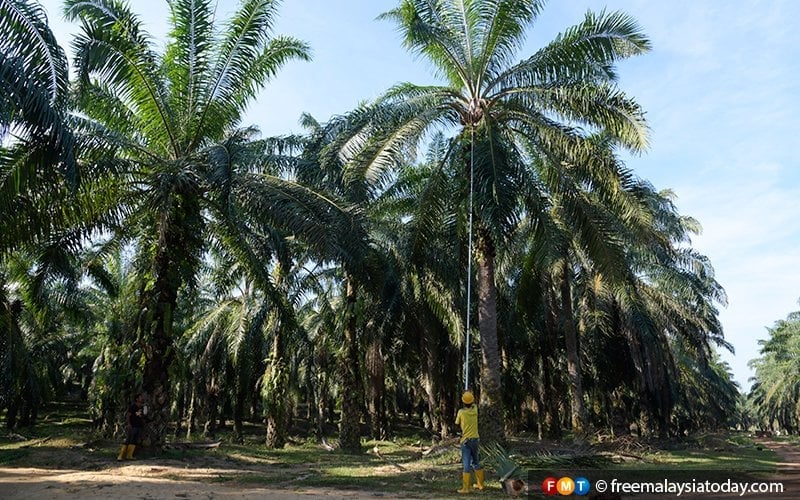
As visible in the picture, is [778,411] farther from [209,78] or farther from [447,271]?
[209,78]

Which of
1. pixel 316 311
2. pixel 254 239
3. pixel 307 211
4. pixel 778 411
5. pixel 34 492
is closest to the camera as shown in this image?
pixel 34 492

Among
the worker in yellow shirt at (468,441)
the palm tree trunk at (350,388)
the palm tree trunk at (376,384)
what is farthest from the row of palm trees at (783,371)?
the worker in yellow shirt at (468,441)

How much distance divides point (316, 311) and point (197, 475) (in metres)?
19.1

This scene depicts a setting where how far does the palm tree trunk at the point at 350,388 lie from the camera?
19641 millimetres

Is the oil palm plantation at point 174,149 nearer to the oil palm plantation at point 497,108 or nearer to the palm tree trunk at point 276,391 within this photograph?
the oil palm plantation at point 497,108

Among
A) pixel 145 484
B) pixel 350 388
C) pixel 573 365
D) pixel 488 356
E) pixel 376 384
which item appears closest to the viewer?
pixel 145 484

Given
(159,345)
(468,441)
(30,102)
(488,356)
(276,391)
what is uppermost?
(30,102)

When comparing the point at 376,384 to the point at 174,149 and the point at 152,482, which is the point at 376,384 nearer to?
the point at 174,149

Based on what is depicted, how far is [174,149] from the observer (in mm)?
14508

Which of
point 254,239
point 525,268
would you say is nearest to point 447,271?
point 525,268

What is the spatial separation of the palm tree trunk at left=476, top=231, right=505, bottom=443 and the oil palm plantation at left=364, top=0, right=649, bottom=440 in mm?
25

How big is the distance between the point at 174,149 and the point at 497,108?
8251 mm

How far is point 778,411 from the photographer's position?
78.6 m

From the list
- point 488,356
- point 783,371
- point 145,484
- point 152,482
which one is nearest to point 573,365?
point 488,356
